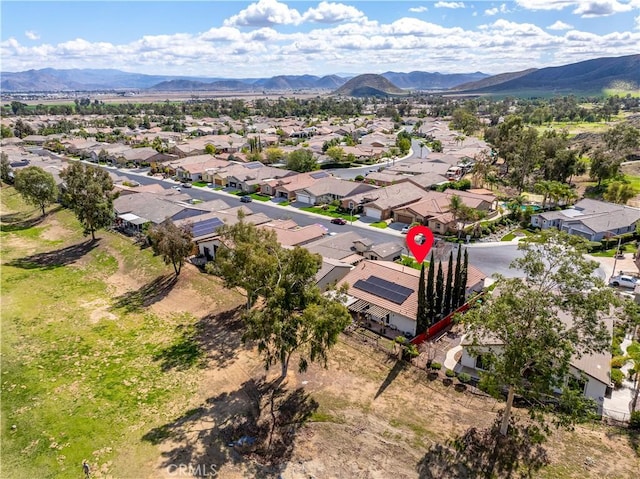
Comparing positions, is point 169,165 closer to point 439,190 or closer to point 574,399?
point 439,190

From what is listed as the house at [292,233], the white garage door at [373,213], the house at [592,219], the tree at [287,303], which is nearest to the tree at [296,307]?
the tree at [287,303]

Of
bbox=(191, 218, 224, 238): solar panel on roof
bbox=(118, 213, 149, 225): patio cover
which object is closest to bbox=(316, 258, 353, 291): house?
bbox=(191, 218, 224, 238): solar panel on roof

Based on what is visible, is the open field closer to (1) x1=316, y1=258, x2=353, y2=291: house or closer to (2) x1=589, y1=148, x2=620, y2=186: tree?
(1) x1=316, y1=258, x2=353, y2=291: house

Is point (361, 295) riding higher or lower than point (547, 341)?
lower

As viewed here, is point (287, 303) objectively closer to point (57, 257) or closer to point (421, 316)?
point (421, 316)

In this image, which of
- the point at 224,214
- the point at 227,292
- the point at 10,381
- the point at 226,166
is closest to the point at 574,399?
the point at 227,292

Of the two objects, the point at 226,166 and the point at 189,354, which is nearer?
the point at 189,354

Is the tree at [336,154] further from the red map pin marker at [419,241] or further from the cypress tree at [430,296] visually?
the cypress tree at [430,296]
